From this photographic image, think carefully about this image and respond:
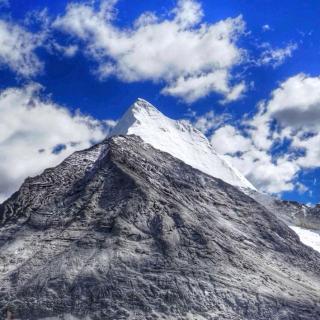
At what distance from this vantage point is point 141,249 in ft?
388

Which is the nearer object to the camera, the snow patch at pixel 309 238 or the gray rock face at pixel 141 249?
the gray rock face at pixel 141 249

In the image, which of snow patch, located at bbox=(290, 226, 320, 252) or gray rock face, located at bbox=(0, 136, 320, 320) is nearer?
gray rock face, located at bbox=(0, 136, 320, 320)

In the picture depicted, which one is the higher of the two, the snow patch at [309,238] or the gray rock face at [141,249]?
the snow patch at [309,238]

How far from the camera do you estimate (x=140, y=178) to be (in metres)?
145

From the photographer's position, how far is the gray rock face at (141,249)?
10569 cm

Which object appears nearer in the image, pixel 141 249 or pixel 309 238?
pixel 141 249

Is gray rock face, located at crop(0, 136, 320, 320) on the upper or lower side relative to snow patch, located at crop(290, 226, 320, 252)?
lower

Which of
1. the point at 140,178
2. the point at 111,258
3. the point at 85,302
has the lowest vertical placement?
the point at 85,302

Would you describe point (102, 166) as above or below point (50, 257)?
above

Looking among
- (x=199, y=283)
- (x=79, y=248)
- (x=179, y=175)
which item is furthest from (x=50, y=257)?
(x=179, y=175)

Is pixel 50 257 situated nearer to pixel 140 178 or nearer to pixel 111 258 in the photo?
pixel 111 258

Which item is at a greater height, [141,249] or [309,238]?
[309,238]

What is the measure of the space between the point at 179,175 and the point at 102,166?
20.6 metres

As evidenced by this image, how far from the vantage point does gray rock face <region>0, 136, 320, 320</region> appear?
347ft
